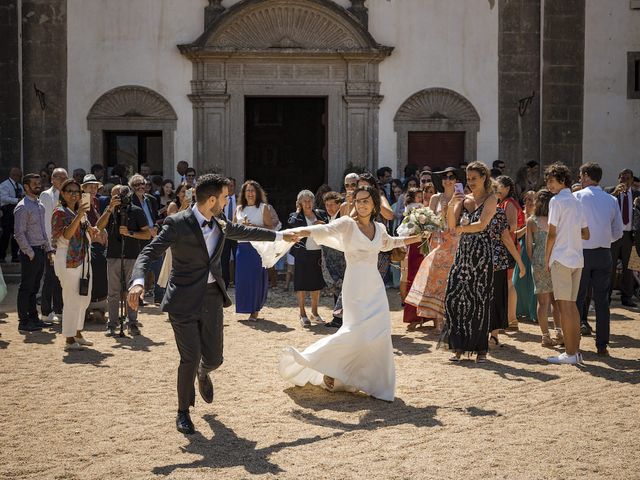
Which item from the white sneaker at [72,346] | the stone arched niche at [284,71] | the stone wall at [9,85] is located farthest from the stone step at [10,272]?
the white sneaker at [72,346]

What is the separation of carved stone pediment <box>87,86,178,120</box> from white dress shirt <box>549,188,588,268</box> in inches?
407

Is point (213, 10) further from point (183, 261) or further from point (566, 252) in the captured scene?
point (183, 261)

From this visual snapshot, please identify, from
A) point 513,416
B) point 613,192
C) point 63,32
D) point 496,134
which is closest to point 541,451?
point 513,416

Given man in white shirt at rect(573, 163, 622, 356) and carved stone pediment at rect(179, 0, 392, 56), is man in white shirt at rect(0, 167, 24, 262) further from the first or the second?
man in white shirt at rect(573, 163, 622, 356)

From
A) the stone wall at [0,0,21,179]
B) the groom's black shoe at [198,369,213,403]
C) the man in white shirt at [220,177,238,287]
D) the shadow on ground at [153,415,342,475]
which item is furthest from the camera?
the stone wall at [0,0,21,179]

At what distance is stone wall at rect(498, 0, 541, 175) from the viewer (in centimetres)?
1823

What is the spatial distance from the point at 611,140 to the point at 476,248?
34.7 feet

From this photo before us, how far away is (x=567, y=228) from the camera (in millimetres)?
9078

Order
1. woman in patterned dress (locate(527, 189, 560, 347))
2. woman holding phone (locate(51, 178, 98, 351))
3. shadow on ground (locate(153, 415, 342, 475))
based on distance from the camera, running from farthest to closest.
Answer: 1. woman in patterned dress (locate(527, 189, 560, 347))
2. woman holding phone (locate(51, 178, 98, 351))
3. shadow on ground (locate(153, 415, 342, 475))

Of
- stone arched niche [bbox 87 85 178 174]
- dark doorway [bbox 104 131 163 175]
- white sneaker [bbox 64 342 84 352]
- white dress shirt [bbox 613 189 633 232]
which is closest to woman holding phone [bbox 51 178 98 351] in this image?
white sneaker [bbox 64 342 84 352]

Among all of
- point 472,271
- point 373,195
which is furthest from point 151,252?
point 472,271

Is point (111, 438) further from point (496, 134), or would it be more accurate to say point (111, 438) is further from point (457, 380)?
point (496, 134)

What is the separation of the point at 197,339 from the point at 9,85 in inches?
489

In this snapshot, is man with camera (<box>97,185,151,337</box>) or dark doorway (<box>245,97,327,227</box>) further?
dark doorway (<box>245,97,327,227</box>)
